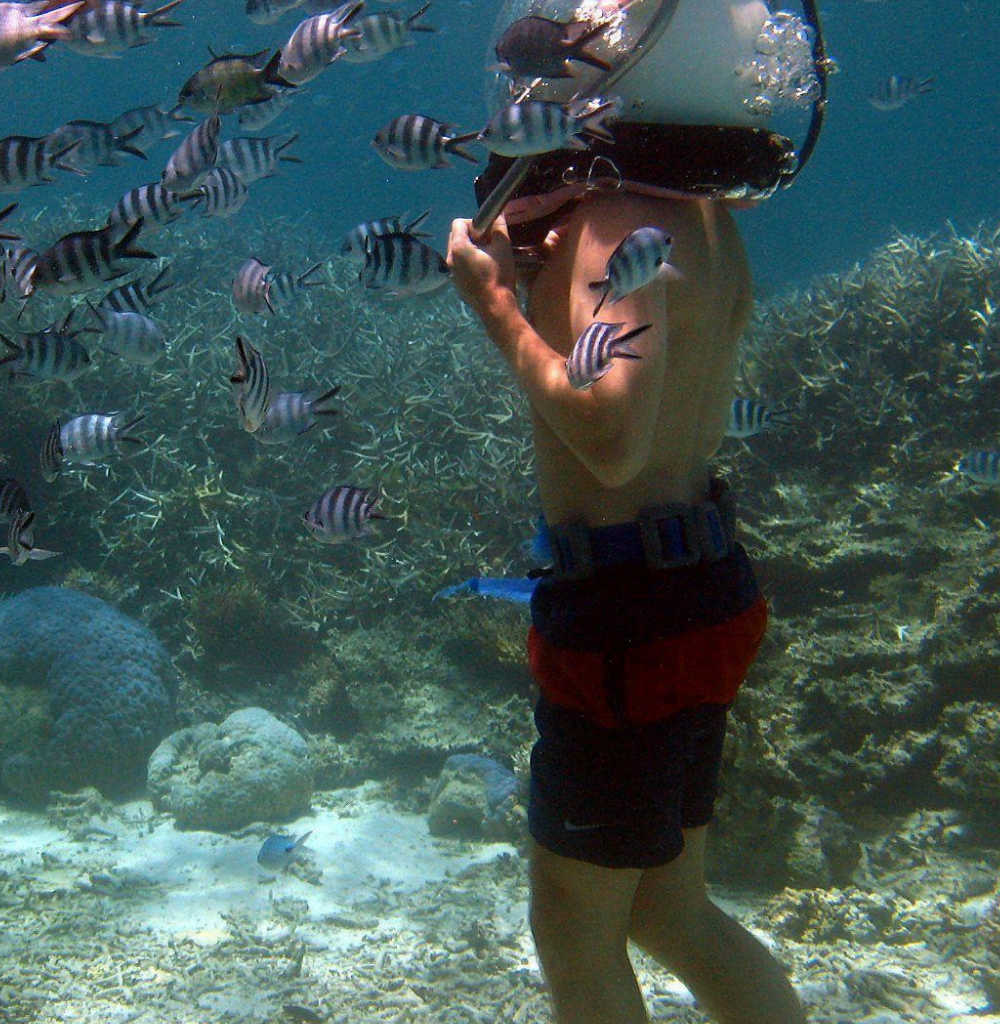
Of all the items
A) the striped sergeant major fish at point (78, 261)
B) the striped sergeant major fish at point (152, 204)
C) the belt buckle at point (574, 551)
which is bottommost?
the belt buckle at point (574, 551)

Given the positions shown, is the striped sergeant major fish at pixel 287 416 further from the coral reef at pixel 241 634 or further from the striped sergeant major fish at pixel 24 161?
the coral reef at pixel 241 634

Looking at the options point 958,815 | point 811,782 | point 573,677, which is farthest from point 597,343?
point 958,815

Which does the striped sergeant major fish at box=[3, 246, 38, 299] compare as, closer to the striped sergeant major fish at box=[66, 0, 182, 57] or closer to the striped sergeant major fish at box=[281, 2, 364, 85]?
the striped sergeant major fish at box=[66, 0, 182, 57]

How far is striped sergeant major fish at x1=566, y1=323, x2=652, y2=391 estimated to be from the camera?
1.44m

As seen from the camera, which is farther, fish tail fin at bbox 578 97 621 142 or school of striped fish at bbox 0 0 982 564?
school of striped fish at bbox 0 0 982 564

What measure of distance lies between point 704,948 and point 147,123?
5802 millimetres

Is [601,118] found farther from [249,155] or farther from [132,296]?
[249,155]

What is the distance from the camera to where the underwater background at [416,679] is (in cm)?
347

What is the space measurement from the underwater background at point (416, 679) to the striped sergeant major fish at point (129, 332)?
1353 mm

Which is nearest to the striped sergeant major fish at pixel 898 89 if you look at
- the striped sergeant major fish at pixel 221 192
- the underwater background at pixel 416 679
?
the underwater background at pixel 416 679

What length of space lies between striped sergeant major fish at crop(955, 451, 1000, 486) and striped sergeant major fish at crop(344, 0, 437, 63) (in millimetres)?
4341

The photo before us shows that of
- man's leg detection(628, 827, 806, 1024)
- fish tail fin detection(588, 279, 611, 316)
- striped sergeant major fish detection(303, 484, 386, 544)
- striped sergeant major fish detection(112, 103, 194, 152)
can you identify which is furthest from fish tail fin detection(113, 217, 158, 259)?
man's leg detection(628, 827, 806, 1024)

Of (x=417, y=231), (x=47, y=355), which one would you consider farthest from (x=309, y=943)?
(x=417, y=231)

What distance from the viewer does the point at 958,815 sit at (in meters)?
3.96
